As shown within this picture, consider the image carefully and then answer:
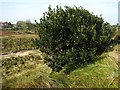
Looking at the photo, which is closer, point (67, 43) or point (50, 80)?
point (50, 80)

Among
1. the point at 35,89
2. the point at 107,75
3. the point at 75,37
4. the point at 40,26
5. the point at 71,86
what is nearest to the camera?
the point at 35,89

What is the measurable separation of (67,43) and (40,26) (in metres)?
1.53

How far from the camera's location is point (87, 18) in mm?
5367

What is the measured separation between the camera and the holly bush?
496 centimetres

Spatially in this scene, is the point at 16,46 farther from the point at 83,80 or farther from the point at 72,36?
the point at 83,80

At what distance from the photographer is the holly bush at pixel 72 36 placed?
195 inches

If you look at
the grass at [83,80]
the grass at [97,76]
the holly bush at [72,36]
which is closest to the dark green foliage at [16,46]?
the holly bush at [72,36]

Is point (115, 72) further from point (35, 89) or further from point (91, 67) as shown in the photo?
point (35, 89)

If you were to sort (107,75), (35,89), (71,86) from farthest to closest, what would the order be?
(107,75) < (71,86) < (35,89)

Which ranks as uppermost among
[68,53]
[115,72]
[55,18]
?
[55,18]

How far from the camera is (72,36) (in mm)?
5070

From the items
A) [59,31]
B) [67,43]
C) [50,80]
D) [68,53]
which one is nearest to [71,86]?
[50,80]

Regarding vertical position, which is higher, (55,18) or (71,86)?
(55,18)

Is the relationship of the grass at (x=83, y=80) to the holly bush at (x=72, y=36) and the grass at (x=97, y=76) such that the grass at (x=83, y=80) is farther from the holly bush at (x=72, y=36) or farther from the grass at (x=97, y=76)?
the holly bush at (x=72, y=36)
